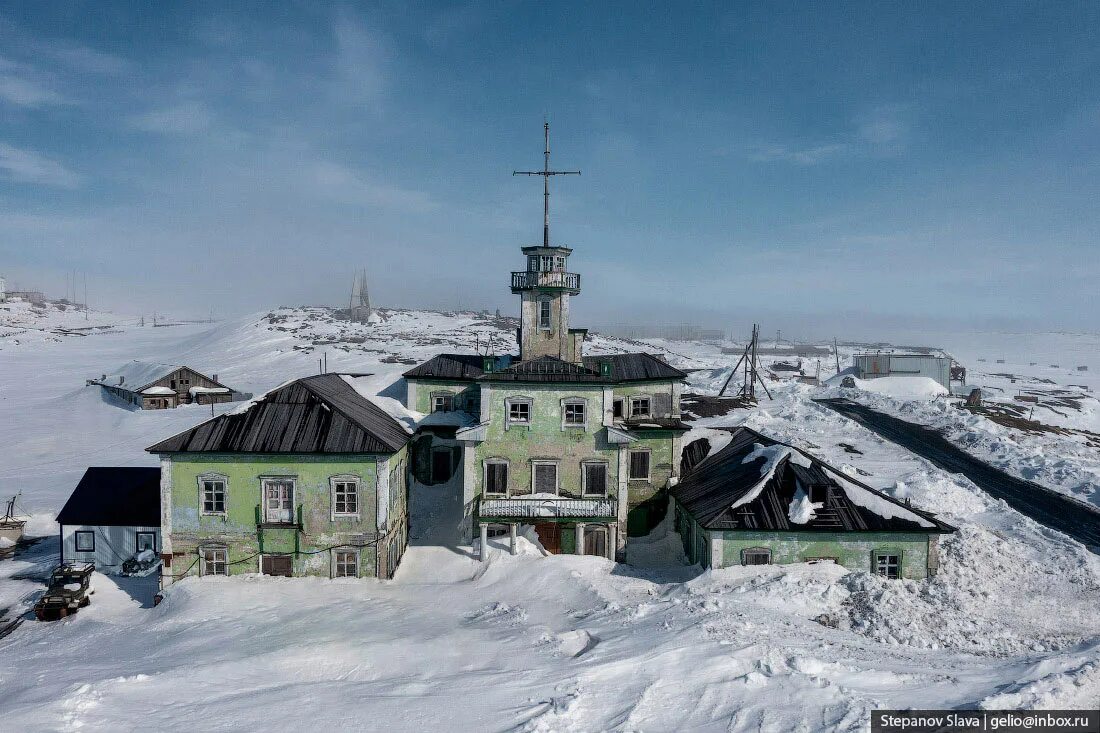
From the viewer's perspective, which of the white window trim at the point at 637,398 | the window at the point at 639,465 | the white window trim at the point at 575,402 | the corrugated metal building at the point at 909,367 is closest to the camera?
the white window trim at the point at 575,402

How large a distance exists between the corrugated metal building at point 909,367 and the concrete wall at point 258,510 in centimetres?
9285

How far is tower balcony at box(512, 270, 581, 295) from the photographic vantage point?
34.9 m

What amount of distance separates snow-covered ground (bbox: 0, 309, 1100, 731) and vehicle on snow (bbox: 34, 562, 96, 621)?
0.81 meters

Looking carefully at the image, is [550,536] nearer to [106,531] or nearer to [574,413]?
[574,413]

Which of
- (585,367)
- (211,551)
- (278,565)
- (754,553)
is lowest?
(278,565)

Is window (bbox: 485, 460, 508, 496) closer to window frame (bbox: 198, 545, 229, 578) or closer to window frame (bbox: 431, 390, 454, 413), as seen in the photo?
window frame (bbox: 431, 390, 454, 413)

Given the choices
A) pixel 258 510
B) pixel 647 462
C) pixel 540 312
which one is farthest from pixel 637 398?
pixel 258 510

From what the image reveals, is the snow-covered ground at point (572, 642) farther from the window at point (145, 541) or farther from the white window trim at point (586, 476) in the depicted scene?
the white window trim at point (586, 476)

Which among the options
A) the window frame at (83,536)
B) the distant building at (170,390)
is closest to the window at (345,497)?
the window frame at (83,536)

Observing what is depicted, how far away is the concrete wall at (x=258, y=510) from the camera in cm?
2683

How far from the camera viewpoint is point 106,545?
3036cm

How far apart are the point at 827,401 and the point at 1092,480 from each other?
38208 mm

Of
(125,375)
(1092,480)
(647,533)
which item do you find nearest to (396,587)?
(647,533)

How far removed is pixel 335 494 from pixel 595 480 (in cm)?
1231
